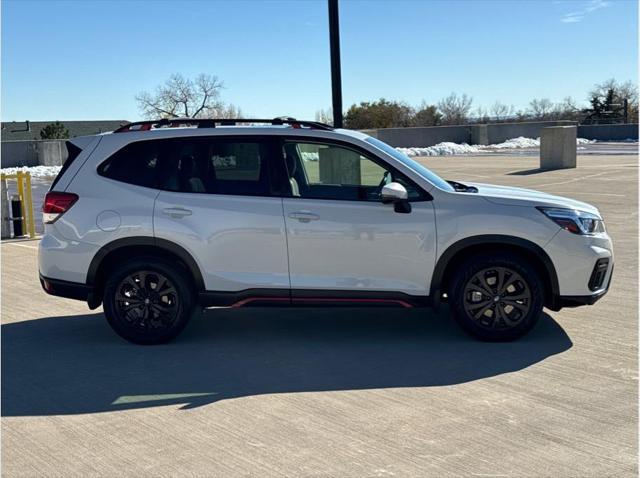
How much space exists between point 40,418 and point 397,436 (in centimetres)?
234

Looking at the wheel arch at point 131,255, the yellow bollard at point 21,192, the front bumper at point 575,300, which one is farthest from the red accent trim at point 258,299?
the yellow bollard at point 21,192

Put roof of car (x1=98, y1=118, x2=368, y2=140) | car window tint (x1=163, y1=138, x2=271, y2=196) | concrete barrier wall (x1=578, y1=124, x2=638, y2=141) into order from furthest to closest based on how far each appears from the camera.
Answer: concrete barrier wall (x1=578, y1=124, x2=638, y2=141), roof of car (x1=98, y1=118, x2=368, y2=140), car window tint (x1=163, y1=138, x2=271, y2=196)

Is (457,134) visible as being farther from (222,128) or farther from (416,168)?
(222,128)

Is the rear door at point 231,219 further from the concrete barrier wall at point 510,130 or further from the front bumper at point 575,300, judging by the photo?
the concrete barrier wall at point 510,130

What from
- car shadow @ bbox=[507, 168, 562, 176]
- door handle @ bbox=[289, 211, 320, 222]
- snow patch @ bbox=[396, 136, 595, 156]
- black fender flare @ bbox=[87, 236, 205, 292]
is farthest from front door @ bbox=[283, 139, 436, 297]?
snow patch @ bbox=[396, 136, 595, 156]

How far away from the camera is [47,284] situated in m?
6.60

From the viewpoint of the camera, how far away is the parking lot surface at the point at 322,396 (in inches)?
166

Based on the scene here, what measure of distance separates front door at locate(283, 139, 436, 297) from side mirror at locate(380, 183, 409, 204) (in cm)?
13

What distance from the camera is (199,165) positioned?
6.54m

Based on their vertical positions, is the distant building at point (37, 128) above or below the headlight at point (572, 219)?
above

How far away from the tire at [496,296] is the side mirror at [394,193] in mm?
784

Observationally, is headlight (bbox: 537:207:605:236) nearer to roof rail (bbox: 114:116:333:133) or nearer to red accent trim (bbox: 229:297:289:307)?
roof rail (bbox: 114:116:333:133)

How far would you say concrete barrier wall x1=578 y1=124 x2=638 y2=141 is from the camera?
46.4 metres

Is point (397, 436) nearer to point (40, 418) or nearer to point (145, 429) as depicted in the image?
point (145, 429)
